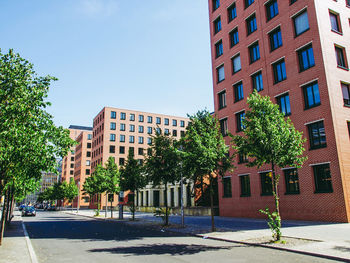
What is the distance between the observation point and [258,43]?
26.9 m

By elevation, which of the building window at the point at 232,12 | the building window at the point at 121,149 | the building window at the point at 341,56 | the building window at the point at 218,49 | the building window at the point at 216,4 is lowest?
the building window at the point at 341,56

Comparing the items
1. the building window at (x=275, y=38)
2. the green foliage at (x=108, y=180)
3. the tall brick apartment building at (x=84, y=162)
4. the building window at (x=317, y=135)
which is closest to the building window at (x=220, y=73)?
the building window at (x=275, y=38)

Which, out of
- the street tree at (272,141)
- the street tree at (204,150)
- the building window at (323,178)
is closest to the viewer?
the street tree at (272,141)

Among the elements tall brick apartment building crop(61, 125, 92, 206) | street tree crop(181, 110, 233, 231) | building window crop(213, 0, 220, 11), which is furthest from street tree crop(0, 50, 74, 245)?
tall brick apartment building crop(61, 125, 92, 206)

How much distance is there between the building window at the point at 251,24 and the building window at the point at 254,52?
1580 mm

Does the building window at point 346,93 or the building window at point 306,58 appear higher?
the building window at point 306,58

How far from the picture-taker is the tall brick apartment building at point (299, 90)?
19141mm

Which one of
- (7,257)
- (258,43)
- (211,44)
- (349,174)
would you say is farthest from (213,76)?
(7,257)

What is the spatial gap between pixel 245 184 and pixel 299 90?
10022mm

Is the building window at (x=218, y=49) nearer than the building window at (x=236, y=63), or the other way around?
the building window at (x=236, y=63)

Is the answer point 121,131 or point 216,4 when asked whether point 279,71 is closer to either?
point 216,4

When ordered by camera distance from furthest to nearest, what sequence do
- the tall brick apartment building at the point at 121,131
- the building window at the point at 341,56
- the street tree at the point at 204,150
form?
the tall brick apartment building at the point at 121,131 → the building window at the point at 341,56 → the street tree at the point at 204,150

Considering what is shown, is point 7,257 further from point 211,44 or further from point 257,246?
A: point 211,44

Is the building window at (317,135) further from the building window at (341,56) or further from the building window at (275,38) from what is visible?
the building window at (275,38)
